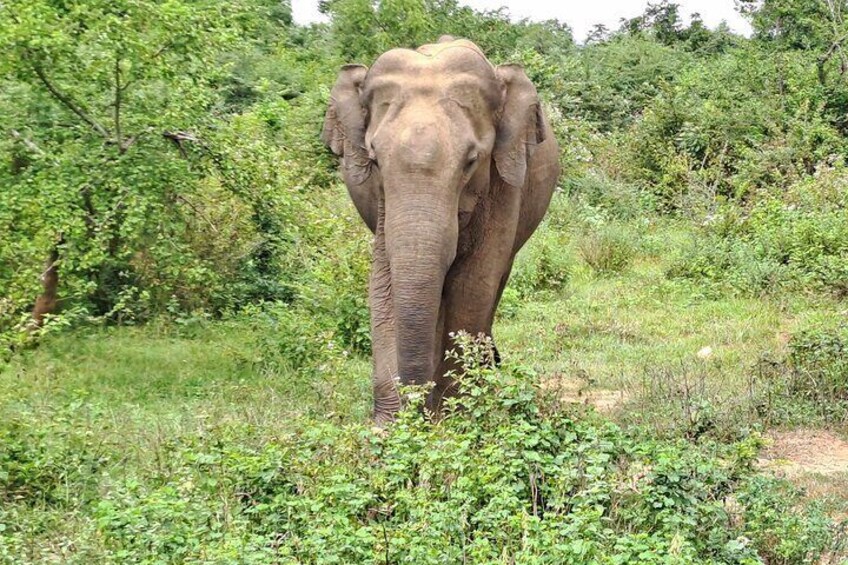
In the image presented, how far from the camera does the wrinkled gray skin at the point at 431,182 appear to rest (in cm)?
705

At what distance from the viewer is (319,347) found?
10.1 meters

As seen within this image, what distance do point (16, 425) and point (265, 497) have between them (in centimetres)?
187

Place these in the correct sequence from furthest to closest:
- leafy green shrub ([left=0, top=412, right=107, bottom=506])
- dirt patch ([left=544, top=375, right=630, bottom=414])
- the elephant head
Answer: dirt patch ([left=544, top=375, right=630, bottom=414]) → the elephant head → leafy green shrub ([left=0, top=412, right=107, bottom=506])

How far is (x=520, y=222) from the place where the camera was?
360 inches

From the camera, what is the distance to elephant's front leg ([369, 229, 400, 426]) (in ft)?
25.3

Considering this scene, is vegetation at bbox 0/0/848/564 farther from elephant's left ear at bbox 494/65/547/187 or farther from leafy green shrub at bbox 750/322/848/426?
elephant's left ear at bbox 494/65/547/187

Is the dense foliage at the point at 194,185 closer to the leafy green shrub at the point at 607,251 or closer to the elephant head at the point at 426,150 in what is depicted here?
the leafy green shrub at the point at 607,251

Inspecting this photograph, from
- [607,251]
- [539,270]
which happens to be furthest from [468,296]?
[607,251]

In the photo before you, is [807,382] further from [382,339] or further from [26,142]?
[26,142]

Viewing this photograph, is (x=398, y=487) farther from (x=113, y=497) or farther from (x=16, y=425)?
(x=16, y=425)

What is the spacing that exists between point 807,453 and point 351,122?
3.43 metres

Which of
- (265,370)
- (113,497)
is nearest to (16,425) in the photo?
(113,497)

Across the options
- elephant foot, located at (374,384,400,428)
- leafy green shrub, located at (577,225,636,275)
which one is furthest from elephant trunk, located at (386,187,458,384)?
leafy green shrub, located at (577,225,636,275)

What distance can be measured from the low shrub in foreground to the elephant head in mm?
877
